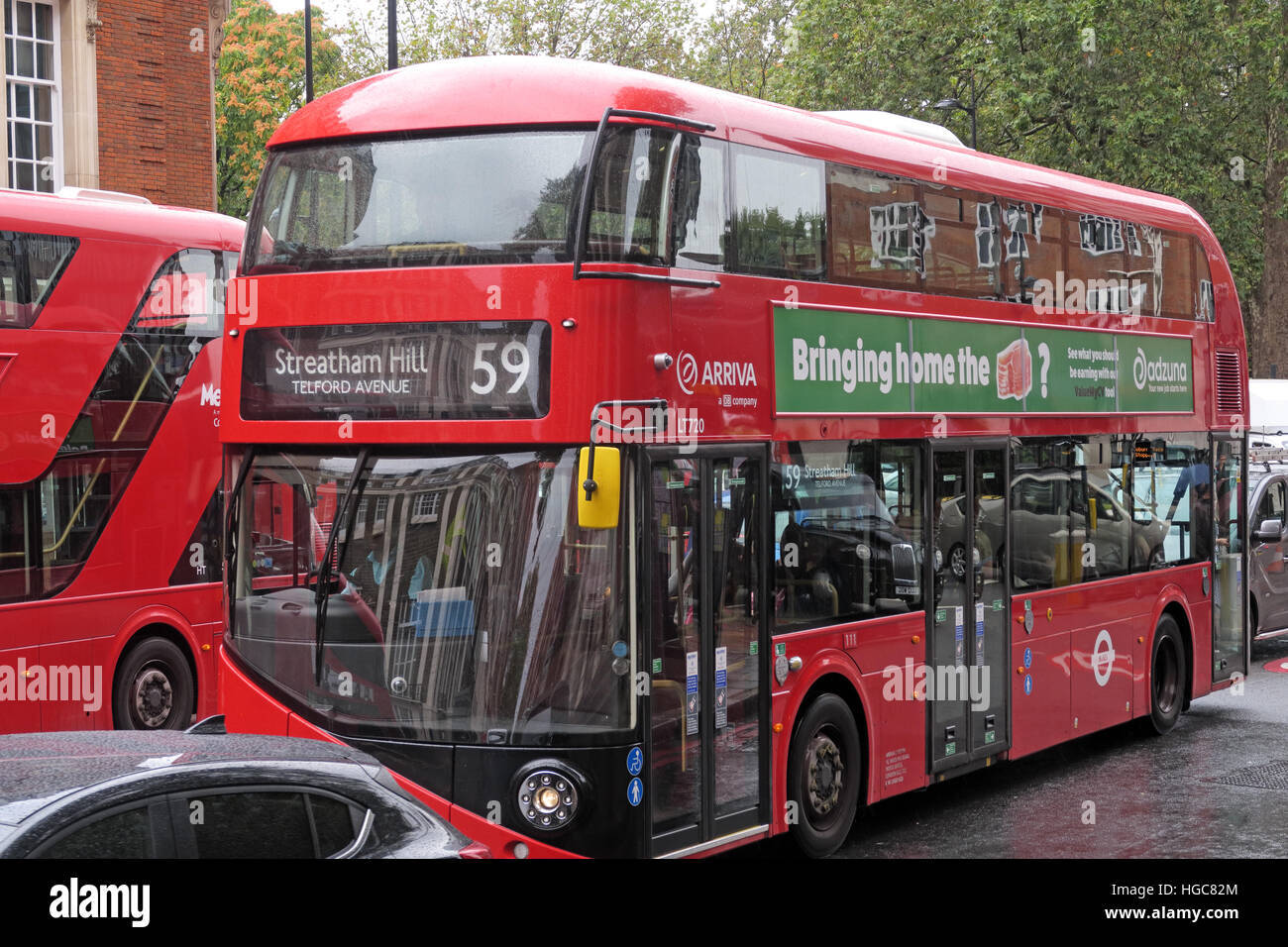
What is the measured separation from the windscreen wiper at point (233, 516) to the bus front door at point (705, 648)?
84.8 inches

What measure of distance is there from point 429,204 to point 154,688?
21.8 ft

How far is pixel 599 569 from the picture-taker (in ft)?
24.3

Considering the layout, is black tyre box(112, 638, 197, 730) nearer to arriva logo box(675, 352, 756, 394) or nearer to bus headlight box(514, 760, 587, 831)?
bus headlight box(514, 760, 587, 831)

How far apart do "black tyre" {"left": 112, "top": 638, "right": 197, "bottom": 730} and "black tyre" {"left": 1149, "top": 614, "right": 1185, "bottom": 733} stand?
8.32 meters

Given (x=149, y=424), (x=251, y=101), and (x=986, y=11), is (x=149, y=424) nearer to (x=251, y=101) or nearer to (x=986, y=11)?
(x=986, y=11)

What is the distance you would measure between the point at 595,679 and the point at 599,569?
1.69ft

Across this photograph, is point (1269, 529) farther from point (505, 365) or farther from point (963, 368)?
point (505, 365)

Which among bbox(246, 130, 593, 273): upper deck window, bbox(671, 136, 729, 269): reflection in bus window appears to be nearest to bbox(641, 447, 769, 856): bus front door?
bbox(671, 136, 729, 269): reflection in bus window

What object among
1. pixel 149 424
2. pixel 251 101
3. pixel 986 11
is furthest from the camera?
pixel 251 101

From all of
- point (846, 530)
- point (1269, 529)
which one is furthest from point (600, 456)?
point (1269, 529)

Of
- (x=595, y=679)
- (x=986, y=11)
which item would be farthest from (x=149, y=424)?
(x=986, y=11)

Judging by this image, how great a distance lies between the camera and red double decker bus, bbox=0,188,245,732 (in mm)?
11641

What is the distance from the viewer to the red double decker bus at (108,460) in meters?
11.6
